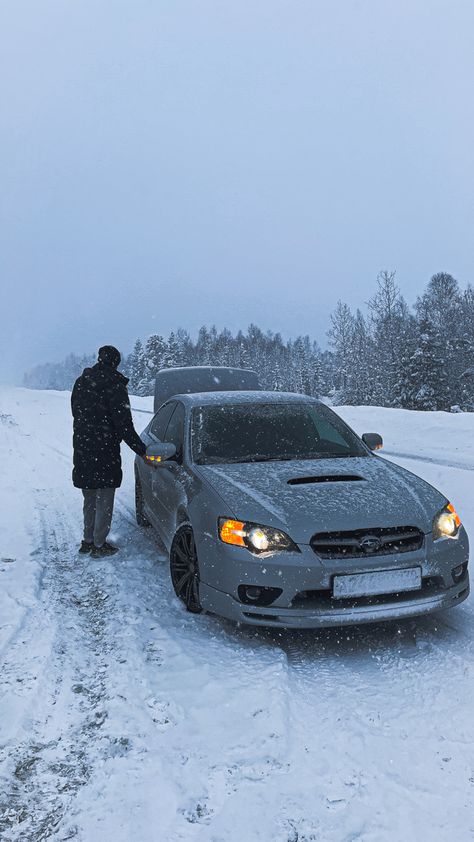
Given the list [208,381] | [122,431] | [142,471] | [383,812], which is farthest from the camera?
[208,381]

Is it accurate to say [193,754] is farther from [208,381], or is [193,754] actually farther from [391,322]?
[391,322]

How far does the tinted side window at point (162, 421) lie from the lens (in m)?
5.87

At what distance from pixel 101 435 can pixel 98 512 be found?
72 centimetres

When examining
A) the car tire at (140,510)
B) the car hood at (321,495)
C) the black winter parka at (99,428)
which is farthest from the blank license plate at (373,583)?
the car tire at (140,510)

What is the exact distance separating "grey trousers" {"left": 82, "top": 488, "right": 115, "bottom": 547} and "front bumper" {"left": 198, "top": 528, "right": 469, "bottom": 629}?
226 centimetres

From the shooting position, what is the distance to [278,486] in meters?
3.87

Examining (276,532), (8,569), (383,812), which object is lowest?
(8,569)

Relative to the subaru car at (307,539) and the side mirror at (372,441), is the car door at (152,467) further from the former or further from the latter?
the side mirror at (372,441)

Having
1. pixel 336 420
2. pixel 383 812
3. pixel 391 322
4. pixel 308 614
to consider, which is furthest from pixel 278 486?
pixel 391 322

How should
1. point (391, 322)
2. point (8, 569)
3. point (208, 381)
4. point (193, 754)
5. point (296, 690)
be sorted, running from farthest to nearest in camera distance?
point (391, 322) → point (208, 381) → point (8, 569) → point (296, 690) → point (193, 754)

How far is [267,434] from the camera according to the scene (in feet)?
15.9

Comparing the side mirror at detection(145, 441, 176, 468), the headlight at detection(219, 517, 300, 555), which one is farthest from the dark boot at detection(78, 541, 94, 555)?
the headlight at detection(219, 517, 300, 555)

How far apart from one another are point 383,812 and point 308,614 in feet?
3.80

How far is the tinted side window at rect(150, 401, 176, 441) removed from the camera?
5871 mm
